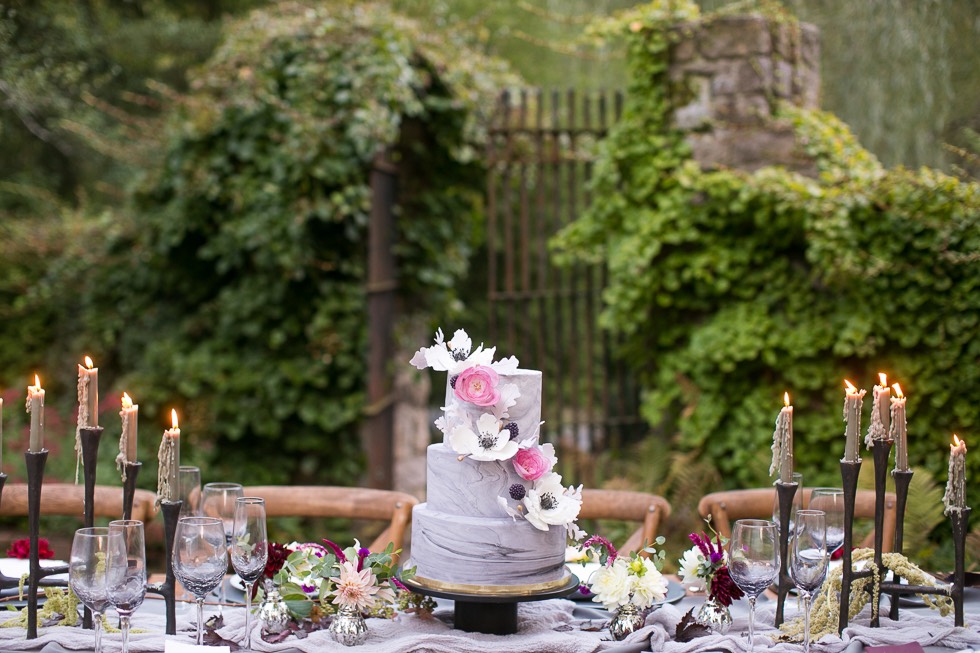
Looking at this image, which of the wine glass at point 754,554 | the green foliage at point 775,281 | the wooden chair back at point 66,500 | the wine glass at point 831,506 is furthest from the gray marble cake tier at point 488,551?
the green foliage at point 775,281

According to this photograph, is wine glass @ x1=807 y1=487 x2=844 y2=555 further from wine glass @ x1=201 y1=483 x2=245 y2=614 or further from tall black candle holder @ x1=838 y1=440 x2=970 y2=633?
wine glass @ x1=201 y1=483 x2=245 y2=614

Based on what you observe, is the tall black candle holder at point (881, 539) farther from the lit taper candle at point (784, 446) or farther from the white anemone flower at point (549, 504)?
→ the white anemone flower at point (549, 504)

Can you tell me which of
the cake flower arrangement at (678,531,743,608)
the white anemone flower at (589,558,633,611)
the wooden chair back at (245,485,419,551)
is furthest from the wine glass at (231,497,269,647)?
the wooden chair back at (245,485,419,551)

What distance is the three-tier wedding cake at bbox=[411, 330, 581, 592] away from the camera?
1.93 metres

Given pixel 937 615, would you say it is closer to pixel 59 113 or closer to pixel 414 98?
pixel 414 98

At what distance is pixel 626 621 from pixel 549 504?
11.5 inches

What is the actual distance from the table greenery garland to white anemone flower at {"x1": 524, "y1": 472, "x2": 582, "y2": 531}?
0.52 meters

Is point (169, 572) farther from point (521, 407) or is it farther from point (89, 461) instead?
point (521, 407)

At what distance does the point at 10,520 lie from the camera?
18.1 feet

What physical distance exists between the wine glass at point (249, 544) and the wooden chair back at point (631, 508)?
1.32 meters

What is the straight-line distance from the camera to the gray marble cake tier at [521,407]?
Answer: 1.96m

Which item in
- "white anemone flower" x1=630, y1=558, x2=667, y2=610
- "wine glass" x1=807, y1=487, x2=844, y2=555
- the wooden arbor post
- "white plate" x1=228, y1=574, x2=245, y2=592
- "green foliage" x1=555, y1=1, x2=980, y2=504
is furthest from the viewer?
the wooden arbor post

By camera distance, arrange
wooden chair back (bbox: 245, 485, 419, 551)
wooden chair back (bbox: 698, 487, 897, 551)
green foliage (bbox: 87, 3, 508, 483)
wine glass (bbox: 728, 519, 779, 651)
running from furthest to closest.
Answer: green foliage (bbox: 87, 3, 508, 483), wooden chair back (bbox: 245, 485, 419, 551), wooden chair back (bbox: 698, 487, 897, 551), wine glass (bbox: 728, 519, 779, 651)

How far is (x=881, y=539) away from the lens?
2.01 m
